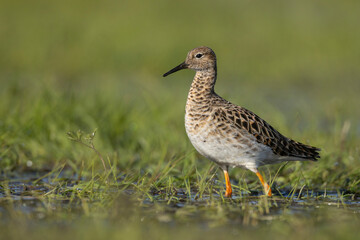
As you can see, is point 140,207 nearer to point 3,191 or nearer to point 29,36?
point 3,191

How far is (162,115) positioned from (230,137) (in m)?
2.85

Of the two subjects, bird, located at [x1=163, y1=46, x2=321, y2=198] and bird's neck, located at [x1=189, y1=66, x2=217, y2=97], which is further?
bird's neck, located at [x1=189, y1=66, x2=217, y2=97]

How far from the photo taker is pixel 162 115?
385 inches

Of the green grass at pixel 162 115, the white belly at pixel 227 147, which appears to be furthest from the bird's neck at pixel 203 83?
the green grass at pixel 162 115

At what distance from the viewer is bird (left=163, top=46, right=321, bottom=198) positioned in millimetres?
7035

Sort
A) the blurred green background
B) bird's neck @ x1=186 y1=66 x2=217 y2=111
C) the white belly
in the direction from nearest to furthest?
the white belly
bird's neck @ x1=186 y1=66 x2=217 y2=111
the blurred green background

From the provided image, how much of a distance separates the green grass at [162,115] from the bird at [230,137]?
0.30 meters

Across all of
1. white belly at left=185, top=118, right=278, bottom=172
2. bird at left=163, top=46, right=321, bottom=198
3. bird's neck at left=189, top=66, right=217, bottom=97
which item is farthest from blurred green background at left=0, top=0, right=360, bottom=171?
white belly at left=185, top=118, right=278, bottom=172

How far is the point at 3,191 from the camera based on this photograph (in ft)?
22.9

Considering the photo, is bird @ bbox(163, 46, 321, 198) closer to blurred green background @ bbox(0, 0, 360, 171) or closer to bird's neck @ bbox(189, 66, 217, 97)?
bird's neck @ bbox(189, 66, 217, 97)

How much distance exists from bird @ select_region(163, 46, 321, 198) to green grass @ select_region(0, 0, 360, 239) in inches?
11.8

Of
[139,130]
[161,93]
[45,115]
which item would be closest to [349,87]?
[161,93]

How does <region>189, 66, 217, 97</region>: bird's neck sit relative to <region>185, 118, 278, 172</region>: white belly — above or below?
above

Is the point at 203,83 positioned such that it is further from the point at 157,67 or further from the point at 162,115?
the point at 157,67
